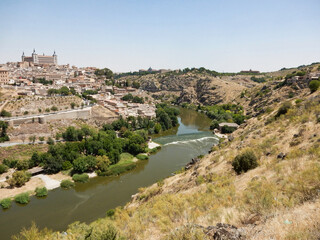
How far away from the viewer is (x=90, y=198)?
19.5 meters

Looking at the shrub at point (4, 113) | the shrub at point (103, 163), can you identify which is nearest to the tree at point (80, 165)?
the shrub at point (103, 163)

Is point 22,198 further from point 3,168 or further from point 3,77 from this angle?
point 3,77

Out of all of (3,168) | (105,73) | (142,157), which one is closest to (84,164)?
(142,157)

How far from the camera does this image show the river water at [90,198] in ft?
53.5

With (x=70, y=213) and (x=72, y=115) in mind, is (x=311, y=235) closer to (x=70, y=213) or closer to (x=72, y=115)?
(x=70, y=213)

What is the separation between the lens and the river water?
16297 mm

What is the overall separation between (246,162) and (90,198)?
50.7 ft

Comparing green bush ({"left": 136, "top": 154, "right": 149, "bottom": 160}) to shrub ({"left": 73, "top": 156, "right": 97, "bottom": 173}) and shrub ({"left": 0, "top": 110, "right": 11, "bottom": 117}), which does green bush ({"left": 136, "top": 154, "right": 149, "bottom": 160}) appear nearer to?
shrub ({"left": 73, "top": 156, "right": 97, "bottom": 173})

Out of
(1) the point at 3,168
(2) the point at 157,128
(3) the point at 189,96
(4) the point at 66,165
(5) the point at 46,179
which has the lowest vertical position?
(5) the point at 46,179

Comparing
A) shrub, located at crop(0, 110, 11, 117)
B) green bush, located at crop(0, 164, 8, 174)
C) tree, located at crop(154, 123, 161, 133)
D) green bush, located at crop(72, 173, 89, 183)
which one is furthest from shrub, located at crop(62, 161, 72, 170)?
tree, located at crop(154, 123, 161, 133)

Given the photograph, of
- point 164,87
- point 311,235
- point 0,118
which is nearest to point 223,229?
point 311,235

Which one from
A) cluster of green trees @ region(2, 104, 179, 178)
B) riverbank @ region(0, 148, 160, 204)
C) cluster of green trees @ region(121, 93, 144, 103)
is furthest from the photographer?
cluster of green trees @ region(121, 93, 144, 103)

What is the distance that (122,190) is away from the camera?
20.7m

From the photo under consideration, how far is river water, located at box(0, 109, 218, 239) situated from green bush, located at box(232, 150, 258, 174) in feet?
39.0
